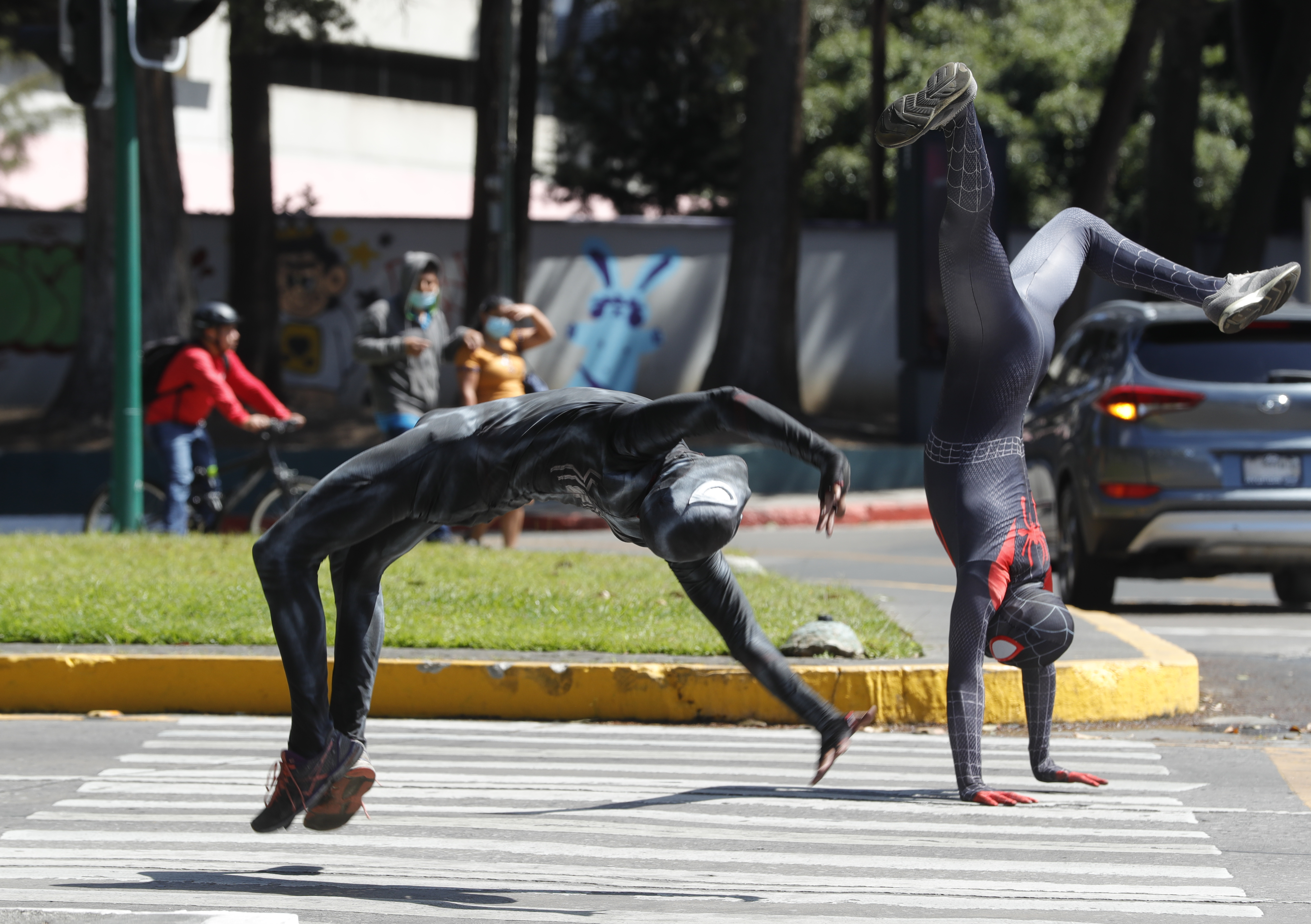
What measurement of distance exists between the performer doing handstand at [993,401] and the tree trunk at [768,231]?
1551 cm

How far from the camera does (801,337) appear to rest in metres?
24.9

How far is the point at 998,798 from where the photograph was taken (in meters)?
5.16

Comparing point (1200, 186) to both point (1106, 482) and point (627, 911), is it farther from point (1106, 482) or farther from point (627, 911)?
point (627, 911)

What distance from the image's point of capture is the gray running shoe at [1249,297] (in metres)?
4.79

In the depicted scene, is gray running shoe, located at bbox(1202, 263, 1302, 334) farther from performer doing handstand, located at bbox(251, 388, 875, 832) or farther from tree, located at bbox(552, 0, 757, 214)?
tree, located at bbox(552, 0, 757, 214)

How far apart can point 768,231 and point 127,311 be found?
37.0 ft

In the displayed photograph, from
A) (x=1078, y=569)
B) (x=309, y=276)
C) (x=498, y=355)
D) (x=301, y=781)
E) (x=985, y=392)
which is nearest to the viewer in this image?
(x=301, y=781)

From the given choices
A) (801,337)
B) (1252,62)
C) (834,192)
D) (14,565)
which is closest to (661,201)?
(834,192)

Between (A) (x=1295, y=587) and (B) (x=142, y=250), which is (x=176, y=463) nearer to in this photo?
(A) (x=1295, y=587)

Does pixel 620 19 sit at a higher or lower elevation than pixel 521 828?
higher

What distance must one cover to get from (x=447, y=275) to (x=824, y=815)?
19363 mm

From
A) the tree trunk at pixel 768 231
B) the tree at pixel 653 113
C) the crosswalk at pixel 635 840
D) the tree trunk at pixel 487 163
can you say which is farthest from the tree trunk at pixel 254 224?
the crosswalk at pixel 635 840

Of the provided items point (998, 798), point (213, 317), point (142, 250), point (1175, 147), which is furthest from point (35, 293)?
point (998, 798)

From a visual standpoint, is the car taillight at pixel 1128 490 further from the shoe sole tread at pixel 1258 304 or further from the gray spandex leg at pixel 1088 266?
the shoe sole tread at pixel 1258 304
